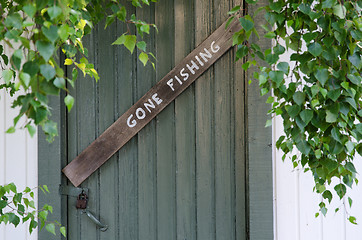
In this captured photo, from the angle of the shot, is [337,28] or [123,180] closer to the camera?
[337,28]

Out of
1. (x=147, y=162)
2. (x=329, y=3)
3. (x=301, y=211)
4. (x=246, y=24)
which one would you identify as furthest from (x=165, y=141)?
(x=329, y=3)

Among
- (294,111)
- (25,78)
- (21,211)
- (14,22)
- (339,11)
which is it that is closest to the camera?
(25,78)

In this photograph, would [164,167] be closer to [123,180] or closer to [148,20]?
Answer: [123,180]

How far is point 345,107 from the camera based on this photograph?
4.25ft

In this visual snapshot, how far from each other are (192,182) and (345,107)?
3.91ft

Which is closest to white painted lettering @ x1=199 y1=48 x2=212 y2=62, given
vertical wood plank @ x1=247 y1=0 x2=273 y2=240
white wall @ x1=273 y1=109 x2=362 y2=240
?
vertical wood plank @ x1=247 y1=0 x2=273 y2=240

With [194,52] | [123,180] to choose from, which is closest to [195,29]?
[194,52]

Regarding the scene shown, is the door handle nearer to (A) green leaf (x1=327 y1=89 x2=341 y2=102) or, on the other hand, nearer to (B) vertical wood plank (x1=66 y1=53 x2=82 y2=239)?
(B) vertical wood plank (x1=66 y1=53 x2=82 y2=239)

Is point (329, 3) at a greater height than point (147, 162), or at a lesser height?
greater

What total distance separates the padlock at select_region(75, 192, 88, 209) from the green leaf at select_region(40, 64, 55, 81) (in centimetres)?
156

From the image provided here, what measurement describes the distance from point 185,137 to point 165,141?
12 centimetres

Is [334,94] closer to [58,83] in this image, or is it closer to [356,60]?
[356,60]

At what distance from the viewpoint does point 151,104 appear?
230cm

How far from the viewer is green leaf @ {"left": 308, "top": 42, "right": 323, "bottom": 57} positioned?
1252 mm
